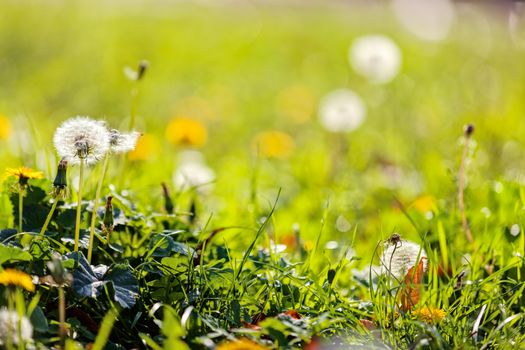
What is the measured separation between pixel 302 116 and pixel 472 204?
239 cm

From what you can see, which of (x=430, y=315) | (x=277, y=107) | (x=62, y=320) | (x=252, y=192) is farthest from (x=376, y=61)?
(x=62, y=320)

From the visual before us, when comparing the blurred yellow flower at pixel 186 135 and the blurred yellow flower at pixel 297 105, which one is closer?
the blurred yellow flower at pixel 186 135

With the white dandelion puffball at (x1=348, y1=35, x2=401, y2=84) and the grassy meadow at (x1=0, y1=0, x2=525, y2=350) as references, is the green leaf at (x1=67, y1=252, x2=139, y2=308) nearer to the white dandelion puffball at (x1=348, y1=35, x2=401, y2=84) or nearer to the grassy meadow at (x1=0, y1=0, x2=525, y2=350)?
the grassy meadow at (x1=0, y1=0, x2=525, y2=350)

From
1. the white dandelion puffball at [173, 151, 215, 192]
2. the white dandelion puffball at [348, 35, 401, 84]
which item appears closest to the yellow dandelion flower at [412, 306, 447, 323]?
the white dandelion puffball at [173, 151, 215, 192]

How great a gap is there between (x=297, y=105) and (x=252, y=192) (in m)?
2.73

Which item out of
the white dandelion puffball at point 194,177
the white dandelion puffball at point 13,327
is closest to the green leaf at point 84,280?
the white dandelion puffball at point 13,327

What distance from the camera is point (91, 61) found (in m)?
5.57

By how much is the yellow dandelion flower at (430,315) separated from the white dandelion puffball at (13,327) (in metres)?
0.78

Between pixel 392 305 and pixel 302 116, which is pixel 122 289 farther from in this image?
pixel 302 116

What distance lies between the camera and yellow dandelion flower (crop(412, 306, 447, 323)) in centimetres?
167

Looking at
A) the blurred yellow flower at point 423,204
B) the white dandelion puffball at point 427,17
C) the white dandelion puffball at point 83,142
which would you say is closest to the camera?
the white dandelion puffball at point 83,142

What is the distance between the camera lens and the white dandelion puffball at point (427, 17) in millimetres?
9355

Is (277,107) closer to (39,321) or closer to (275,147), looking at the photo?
(275,147)

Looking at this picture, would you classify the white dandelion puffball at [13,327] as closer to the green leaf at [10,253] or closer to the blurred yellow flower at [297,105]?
the green leaf at [10,253]
